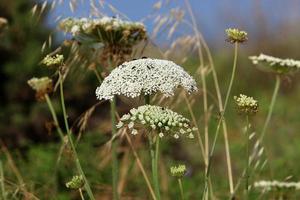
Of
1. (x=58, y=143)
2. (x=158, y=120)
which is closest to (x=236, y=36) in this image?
(x=158, y=120)

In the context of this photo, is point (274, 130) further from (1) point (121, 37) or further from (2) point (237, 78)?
(2) point (237, 78)

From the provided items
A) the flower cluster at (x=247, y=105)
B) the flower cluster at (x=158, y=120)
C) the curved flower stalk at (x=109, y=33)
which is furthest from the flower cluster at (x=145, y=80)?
the curved flower stalk at (x=109, y=33)

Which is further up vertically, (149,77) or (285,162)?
(149,77)

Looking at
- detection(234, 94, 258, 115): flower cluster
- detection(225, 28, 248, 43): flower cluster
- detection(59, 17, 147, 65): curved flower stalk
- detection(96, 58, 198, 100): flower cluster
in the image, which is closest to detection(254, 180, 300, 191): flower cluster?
detection(234, 94, 258, 115): flower cluster

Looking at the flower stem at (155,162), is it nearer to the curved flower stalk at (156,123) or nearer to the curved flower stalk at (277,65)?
the curved flower stalk at (156,123)

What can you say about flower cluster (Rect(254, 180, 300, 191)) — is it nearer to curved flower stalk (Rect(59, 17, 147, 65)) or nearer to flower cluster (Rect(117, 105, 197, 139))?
flower cluster (Rect(117, 105, 197, 139))

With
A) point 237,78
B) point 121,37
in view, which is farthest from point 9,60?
point 237,78

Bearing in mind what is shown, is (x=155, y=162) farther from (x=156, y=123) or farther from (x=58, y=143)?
(x=58, y=143)
